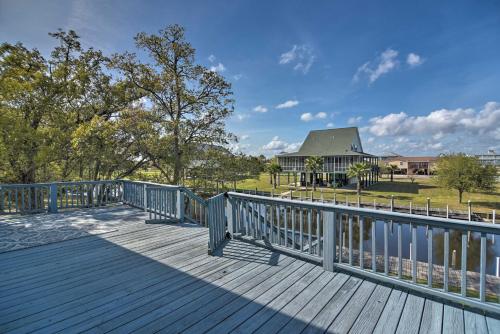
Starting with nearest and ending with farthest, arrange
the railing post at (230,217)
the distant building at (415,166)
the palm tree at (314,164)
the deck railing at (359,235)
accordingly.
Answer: the deck railing at (359,235), the railing post at (230,217), the palm tree at (314,164), the distant building at (415,166)

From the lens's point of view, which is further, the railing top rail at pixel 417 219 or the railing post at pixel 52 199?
the railing post at pixel 52 199

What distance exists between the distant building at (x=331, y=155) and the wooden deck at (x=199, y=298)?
2940 cm

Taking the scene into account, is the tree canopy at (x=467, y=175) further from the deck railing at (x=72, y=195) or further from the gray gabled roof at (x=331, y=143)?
the deck railing at (x=72, y=195)

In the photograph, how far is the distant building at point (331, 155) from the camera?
31.7m

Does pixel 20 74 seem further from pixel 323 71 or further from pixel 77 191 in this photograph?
pixel 323 71

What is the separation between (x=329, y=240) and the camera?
10.3ft

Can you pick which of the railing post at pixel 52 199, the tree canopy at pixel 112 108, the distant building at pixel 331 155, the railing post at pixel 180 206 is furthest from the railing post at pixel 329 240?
the distant building at pixel 331 155

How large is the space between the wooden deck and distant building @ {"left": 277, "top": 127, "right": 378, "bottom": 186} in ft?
96.5

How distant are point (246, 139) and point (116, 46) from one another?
8.07 meters

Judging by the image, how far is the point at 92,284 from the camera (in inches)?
113

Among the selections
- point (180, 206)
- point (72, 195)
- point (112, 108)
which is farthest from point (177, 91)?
point (180, 206)

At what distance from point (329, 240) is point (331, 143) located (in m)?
32.7

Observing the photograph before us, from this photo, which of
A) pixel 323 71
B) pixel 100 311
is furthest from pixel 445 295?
pixel 323 71

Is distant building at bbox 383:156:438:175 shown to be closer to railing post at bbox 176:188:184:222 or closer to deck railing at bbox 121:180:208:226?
deck railing at bbox 121:180:208:226
